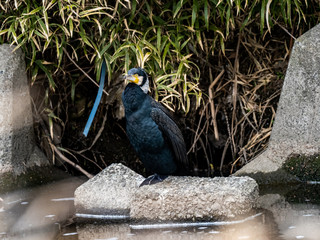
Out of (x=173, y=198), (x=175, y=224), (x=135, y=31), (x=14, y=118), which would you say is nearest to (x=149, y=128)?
(x=173, y=198)

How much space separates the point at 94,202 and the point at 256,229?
1.05 m

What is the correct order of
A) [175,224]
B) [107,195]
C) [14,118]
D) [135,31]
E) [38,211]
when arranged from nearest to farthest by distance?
[175,224]
[107,195]
[38,211]
[14,118]
[135,31]

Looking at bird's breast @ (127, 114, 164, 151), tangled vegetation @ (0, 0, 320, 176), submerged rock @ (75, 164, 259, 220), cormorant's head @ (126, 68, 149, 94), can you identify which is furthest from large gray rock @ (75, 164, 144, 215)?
tangled vegetation @ (0, 0, 320, 176)

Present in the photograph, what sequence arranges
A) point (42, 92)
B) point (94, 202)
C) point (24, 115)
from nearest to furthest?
point (94, 202), point (24, 115), point (42, 92)

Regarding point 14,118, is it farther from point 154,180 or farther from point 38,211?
point 154,180

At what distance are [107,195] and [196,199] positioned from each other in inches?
23.2

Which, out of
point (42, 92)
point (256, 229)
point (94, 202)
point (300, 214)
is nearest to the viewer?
point (256, 229)

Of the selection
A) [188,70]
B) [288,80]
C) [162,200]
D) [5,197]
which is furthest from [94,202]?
[288,80]

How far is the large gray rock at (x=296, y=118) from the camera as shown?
14.1ft

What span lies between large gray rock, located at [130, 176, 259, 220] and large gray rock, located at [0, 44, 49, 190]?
109cm

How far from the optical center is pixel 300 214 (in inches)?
140

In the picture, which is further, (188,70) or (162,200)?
(188,70)

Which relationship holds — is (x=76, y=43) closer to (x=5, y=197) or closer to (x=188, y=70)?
(x=188, y=70)

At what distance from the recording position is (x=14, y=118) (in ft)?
14.2
